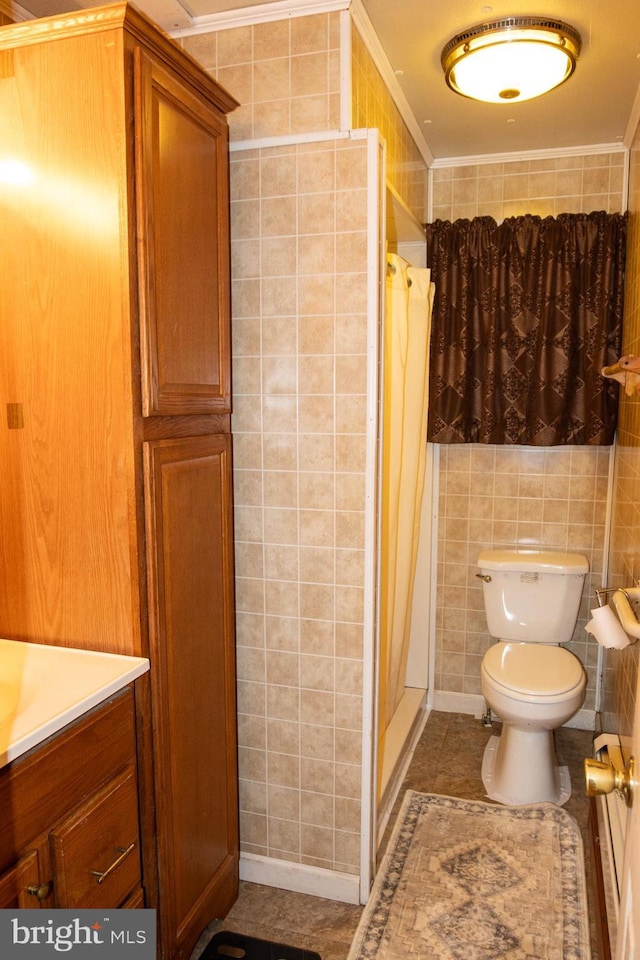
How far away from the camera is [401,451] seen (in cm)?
267

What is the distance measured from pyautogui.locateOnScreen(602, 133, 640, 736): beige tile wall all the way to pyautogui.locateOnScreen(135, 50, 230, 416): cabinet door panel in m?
1.28

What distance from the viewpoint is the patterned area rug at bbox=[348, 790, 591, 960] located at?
75.9 inches

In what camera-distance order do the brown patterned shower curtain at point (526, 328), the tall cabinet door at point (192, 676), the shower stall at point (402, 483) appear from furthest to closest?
the brown patterned shower curtain at point (526, 328), the shower stall at point (402, 483), the tall cabinet door at point (192, 676)

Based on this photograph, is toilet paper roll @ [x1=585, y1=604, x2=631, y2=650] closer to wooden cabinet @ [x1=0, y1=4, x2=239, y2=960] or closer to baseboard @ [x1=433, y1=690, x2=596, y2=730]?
wooden cabinet @ [x1=0, y1=4, x2=239, y2=960]

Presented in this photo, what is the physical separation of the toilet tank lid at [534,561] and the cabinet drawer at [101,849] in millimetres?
1834

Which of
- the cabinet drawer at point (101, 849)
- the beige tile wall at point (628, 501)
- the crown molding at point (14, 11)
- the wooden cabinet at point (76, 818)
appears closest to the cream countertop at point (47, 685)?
the wooden cabinet at point (76, 818)

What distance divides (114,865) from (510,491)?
2213mm

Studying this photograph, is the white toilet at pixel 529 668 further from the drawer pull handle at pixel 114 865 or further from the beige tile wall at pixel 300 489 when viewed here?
the drawer pull handle at pixel 114 865

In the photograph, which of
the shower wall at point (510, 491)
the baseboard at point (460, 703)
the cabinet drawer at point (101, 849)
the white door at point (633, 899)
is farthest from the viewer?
the baseboard at point (460, 703)

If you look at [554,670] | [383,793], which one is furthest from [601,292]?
[383,793]

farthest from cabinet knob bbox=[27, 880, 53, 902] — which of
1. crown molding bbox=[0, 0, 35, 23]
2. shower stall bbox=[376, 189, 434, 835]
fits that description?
crown molding bbox=[0, 0, 35, 23]

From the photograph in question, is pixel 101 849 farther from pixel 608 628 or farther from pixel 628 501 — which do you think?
pixel 628 501

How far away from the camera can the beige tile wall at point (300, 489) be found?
192cm

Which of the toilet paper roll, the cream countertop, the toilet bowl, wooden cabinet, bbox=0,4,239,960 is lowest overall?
the toilet bowl
